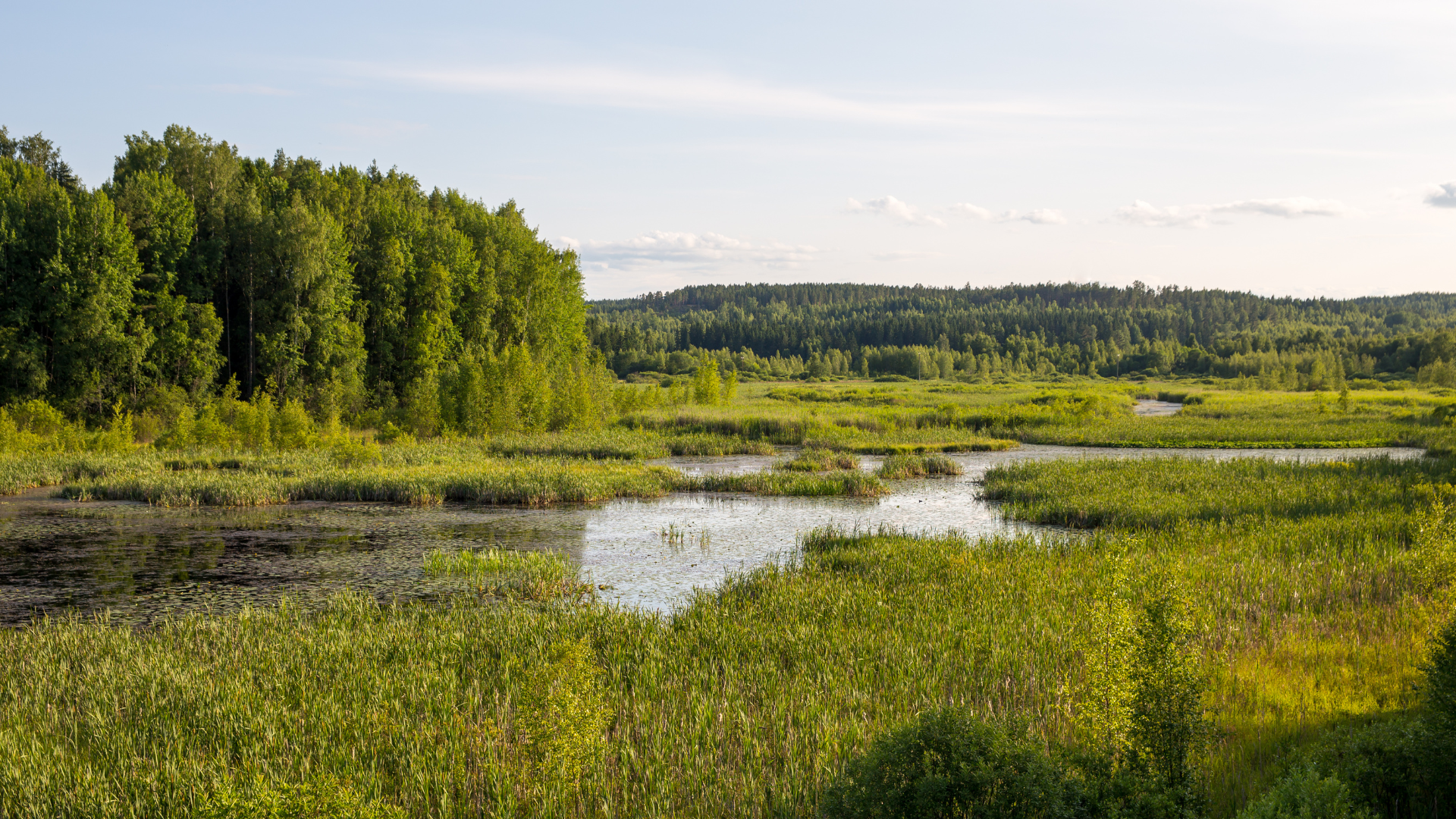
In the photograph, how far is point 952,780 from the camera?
6.08m

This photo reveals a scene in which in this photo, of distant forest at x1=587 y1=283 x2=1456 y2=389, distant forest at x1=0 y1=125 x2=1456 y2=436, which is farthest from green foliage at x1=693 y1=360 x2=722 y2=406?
distant forest at x1=587 y1=283 x2=1456 y2=389

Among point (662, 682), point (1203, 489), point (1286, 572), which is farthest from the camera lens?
point (1203, 489)

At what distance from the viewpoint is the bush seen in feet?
19.8

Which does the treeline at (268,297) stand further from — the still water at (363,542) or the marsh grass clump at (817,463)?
the marsh grass clump at (817,463)

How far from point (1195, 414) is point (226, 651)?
224 feet

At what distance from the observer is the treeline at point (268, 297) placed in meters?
42.6

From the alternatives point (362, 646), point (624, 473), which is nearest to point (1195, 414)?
point (624, 473)

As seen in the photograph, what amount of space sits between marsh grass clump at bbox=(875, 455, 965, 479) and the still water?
106 inches

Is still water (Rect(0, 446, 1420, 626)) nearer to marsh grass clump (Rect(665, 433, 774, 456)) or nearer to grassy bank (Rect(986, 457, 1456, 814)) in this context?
grassy bank (Rect(986, 457, 1456, 814))

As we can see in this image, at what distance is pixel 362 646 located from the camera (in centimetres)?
1252

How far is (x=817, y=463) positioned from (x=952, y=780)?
3189cm

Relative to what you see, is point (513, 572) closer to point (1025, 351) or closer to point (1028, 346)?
point (1025, 351)

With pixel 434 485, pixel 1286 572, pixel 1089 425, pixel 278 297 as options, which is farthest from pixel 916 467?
pixel 278 297

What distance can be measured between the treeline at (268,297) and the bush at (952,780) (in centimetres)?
4254
